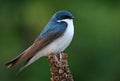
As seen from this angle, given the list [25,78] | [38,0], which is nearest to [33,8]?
[38,0]

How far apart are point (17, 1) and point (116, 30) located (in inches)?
71.6

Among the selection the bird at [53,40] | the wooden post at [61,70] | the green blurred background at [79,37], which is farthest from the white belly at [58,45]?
the green blurred background at [79,37]

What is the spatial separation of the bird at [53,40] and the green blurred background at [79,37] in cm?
209

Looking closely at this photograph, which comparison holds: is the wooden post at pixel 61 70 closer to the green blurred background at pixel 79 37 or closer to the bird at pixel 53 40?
the bird at pixel 53 40

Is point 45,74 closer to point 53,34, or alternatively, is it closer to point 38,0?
point 38,0

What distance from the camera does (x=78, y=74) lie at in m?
9.73

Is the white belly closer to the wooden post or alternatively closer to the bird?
the bird

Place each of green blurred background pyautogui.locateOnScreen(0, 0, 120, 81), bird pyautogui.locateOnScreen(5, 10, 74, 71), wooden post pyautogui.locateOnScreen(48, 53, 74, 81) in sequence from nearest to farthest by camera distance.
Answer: wooden post pyautogui.locateOnScreen(48, 53, 74, 81) < bird pyautogui.locateOnScreen(5, 10, 74, 71) < green blurred background pyautogui.locateOnScreen(0, 0, 120, 81)

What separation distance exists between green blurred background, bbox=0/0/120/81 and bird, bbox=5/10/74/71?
209 centimetres

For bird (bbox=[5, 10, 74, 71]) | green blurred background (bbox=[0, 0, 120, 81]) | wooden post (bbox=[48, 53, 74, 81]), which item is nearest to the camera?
wooden post (bbox=[48, 53, 74, 81])

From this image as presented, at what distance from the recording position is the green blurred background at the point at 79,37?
939cm

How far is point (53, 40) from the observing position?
708cm

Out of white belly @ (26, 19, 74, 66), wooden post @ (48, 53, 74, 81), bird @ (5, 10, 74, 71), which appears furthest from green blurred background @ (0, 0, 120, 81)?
wooden post @ (48, 53, 74, 81)

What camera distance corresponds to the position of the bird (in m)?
6.93
